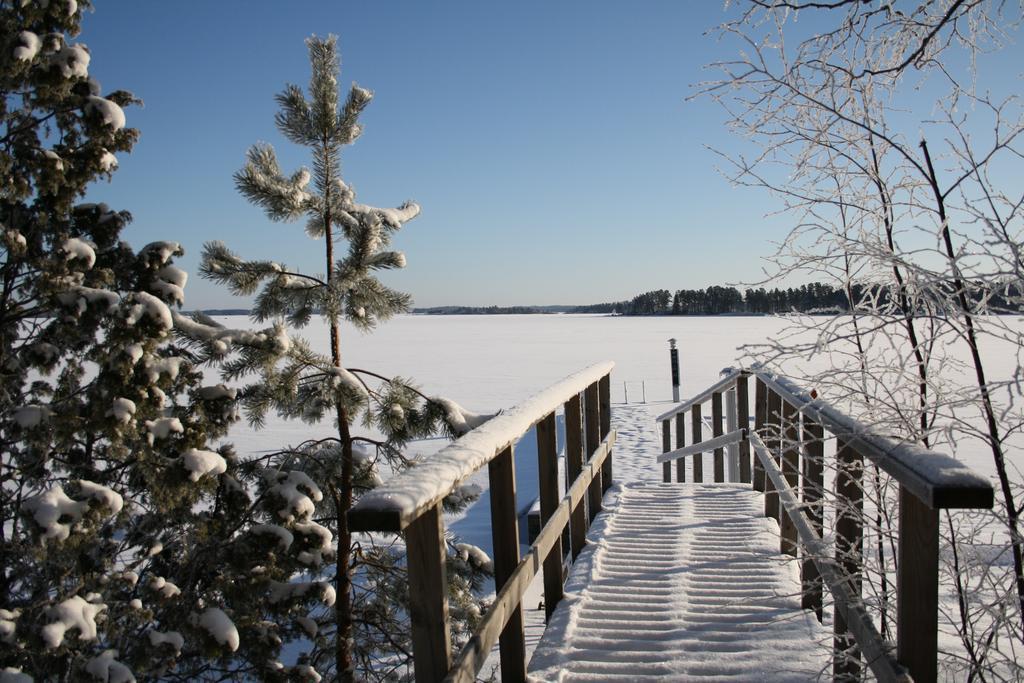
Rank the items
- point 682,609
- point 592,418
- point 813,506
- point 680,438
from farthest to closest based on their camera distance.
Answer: point 680,438 < point 592,418 < point 682,609 < point 813,506

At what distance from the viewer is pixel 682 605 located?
328 cm

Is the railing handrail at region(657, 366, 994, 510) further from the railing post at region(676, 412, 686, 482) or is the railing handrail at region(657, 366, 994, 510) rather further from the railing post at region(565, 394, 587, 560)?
the railing post at region(676, 412, 686, 482)

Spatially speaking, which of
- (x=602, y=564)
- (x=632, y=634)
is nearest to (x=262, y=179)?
(x=602, y=564)

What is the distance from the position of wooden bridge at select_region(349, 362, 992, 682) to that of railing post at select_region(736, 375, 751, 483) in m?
0.04

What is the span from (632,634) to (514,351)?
40.4 meters

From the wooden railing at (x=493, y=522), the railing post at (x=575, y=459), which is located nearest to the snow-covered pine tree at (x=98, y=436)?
the railing post at (x=575, y=459)

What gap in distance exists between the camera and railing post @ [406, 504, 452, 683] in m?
1.55

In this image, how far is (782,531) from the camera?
3824 mm

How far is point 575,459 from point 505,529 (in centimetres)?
173

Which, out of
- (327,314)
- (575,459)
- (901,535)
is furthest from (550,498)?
(327,314)

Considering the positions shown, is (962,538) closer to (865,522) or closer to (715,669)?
(865,522)

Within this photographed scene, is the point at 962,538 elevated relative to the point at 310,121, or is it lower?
lower

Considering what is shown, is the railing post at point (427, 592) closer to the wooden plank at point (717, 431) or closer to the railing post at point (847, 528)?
the railing post at point (847, 528)

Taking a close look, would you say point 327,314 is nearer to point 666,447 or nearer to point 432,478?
point 432,478
